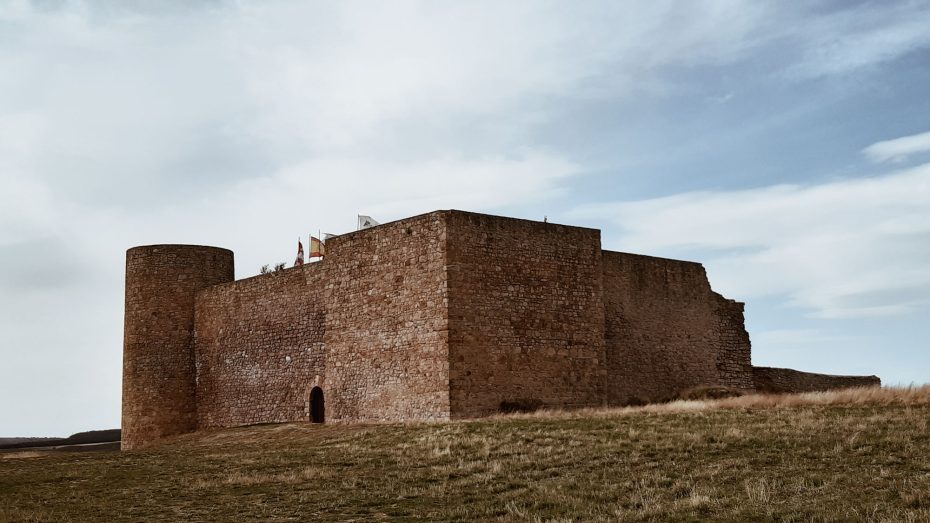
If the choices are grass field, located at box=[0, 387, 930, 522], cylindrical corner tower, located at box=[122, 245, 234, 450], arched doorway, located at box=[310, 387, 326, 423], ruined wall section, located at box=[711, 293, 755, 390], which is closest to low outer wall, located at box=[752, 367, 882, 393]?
ruined wall section, located at box=[711, 293, 755, 390]

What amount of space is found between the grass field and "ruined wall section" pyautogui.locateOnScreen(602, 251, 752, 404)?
4.47 metres

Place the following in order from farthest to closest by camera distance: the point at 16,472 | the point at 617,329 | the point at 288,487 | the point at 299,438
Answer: the point at 617,329, the point at 299,438, the point at 16,472, the point at 288,487

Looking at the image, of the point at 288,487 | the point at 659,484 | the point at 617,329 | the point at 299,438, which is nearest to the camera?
the point at 659,484

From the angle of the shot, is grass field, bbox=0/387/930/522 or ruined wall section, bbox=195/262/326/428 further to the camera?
ruined wall section, bbox=195/262/326/428

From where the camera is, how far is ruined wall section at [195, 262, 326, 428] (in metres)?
27.1

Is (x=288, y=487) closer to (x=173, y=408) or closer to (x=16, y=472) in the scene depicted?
(x=16, y=472)

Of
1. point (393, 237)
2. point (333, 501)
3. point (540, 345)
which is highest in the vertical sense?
point (393, 237)

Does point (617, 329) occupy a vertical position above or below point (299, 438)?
above

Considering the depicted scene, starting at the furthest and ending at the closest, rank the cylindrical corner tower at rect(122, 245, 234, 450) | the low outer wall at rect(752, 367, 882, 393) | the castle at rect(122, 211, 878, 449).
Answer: the cylindrical corner tower at rect(122, 245, 234, 450), the low outer wall at rect(752, 367, 882, 393), the castle at rect(122, 211, 878, 449)

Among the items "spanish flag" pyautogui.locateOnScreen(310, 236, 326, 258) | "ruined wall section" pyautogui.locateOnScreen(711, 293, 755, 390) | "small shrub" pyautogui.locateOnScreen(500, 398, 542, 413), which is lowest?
"small shrub" pyautogui.locateOnScreen(500, 398, 542, 413)

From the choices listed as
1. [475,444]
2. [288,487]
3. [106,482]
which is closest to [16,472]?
[106,482]

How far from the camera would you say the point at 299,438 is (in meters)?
23.1

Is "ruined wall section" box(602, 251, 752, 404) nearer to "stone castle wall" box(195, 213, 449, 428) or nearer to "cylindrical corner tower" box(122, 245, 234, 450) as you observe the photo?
"stone castle wall" box(195, 213, 449, 428)

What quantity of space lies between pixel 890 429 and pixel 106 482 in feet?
40.5
